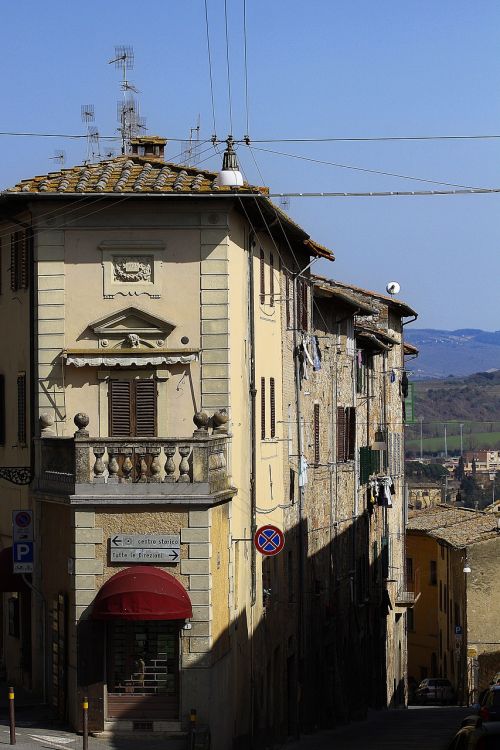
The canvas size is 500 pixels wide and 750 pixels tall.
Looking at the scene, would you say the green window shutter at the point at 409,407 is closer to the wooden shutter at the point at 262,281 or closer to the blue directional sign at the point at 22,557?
the wooden shutter at the point at 262,281

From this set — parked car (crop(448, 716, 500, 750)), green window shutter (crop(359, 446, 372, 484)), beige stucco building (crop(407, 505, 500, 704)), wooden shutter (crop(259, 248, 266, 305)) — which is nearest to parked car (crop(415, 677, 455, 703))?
beige stucco building (crop(407, 505, 500, 704))

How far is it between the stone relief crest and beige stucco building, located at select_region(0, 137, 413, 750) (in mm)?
41

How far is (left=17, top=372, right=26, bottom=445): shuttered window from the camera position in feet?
108

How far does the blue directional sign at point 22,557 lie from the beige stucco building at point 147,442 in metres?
0.34

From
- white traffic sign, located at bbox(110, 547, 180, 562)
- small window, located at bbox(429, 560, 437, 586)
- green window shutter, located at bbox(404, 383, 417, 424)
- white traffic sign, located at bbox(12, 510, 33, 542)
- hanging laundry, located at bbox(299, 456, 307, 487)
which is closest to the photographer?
white traffic sign, located at bbox(110, 547, 180, 562)

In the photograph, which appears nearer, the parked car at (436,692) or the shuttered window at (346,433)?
the shuttered window at (346,433)

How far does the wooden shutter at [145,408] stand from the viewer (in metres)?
31.2

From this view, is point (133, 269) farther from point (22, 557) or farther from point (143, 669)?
point (143, 669)

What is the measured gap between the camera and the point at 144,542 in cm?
2812

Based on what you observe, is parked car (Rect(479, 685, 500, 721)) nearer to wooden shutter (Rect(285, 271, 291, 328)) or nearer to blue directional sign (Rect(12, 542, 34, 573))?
blue directional sign (Rect(12, 542, 34, 573))

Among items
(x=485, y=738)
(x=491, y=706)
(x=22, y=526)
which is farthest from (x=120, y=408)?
(x=485, y=738)

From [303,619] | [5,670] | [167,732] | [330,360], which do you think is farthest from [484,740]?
[330,360]

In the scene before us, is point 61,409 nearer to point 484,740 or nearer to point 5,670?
point 5,670

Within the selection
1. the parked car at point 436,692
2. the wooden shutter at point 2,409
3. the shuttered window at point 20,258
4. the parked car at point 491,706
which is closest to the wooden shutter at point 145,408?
the shuttered window at point 20,258
